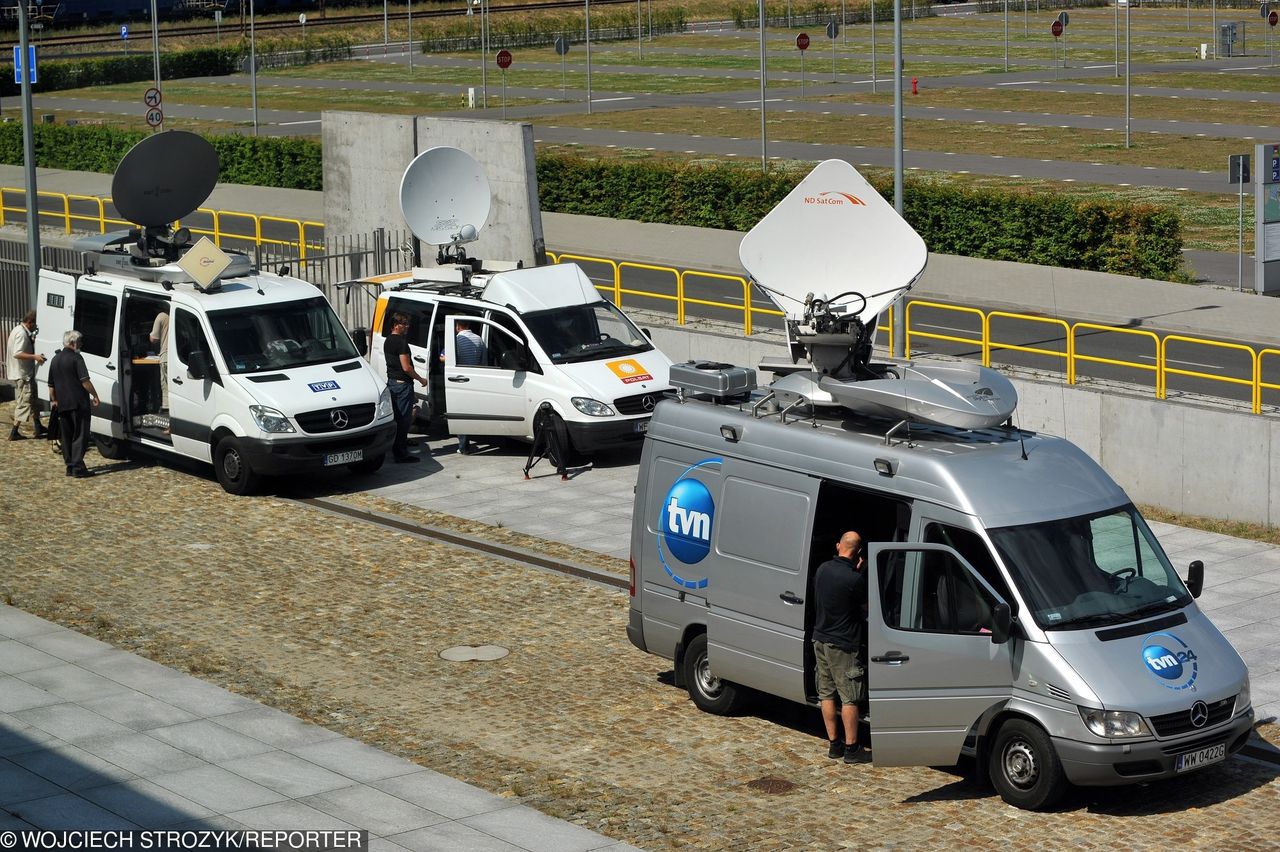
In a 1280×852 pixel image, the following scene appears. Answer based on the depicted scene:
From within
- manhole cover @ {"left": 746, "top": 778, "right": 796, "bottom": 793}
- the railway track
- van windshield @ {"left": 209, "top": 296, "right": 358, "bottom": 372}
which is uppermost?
the railway track

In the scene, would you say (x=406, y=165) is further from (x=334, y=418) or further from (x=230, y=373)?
(x=334, y=418)

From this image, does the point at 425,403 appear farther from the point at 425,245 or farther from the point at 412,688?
the point at 412,688

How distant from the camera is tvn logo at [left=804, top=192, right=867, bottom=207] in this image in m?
12.5

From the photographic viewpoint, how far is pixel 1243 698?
1025 cm

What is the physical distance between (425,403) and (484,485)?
2.38 m

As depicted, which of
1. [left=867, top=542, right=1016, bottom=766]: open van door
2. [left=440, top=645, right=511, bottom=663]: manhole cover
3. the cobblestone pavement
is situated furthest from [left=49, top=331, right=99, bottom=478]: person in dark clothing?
[left=867, top=542, right=1016, bottom=766]: open van door

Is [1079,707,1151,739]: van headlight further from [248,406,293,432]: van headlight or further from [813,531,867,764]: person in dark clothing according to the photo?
[248,406,293,432]: van headlight

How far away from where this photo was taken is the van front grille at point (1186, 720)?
383 inches

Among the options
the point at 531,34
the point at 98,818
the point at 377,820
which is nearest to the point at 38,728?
the point at 98,818

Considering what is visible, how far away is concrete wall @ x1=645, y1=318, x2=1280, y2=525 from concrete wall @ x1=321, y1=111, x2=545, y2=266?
7.86m

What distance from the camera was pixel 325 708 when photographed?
1205 centimetres

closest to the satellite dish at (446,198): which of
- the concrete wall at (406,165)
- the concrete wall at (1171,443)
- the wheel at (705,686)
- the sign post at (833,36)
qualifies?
the concrete wall at (406,165)

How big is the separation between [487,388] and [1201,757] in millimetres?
11320

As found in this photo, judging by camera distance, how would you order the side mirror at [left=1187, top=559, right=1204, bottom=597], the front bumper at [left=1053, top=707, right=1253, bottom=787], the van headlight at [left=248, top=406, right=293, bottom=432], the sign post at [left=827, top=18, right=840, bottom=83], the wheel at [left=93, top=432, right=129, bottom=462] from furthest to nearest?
1. the sign post at [left=827, top=18, right=840, bottom=83]
2. the wheel at [left=93, top=432, right=129, bottom=462]
3. the van headlight at [left=248, top=406, right=293, bottom=432]
4. the side mirror at [left=1187, top=559, right=1204, bottom=597]
5. the front bumper at [left=1053, top=707, right=1253, bottom=787]
